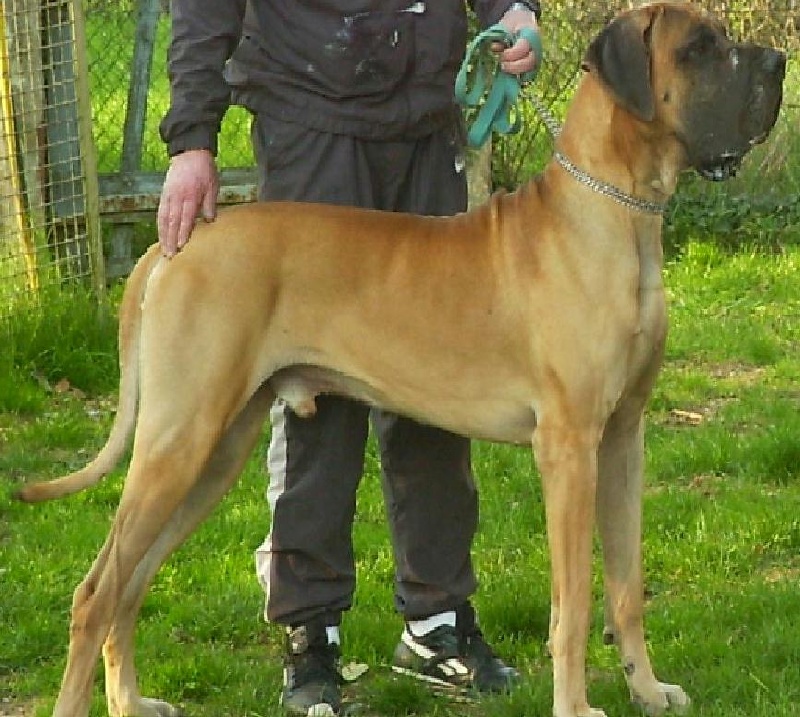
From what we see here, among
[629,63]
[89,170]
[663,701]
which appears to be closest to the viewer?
[629,63]

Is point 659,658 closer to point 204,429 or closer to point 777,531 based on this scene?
point 777,531

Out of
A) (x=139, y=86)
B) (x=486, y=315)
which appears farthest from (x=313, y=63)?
(x=139, y=86)

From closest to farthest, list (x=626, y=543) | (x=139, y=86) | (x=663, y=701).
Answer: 1. (x=663, y=701)
2. (x=626, y=543)
3. (x=139, y=86)

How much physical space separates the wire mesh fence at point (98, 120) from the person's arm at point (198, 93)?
3.43m

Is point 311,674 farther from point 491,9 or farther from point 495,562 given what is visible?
point 491,9

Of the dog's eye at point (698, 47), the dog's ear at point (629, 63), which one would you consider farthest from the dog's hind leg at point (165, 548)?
the dog's eye at point (698, 47)

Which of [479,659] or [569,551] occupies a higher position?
[569,551]

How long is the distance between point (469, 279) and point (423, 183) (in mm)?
515

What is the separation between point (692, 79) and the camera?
379 cm

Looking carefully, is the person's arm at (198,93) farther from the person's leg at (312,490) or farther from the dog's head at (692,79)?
the dog's head at (692,79)

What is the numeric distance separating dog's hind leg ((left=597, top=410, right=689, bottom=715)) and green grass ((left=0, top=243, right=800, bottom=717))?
0.11 metres

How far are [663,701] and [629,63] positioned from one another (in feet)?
5.38

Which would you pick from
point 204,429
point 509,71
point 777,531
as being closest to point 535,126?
point 777,531

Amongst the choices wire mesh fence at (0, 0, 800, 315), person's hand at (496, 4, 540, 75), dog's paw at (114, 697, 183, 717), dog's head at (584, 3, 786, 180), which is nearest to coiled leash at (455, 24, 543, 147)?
person's hand at (496, 4, 540, 75)
